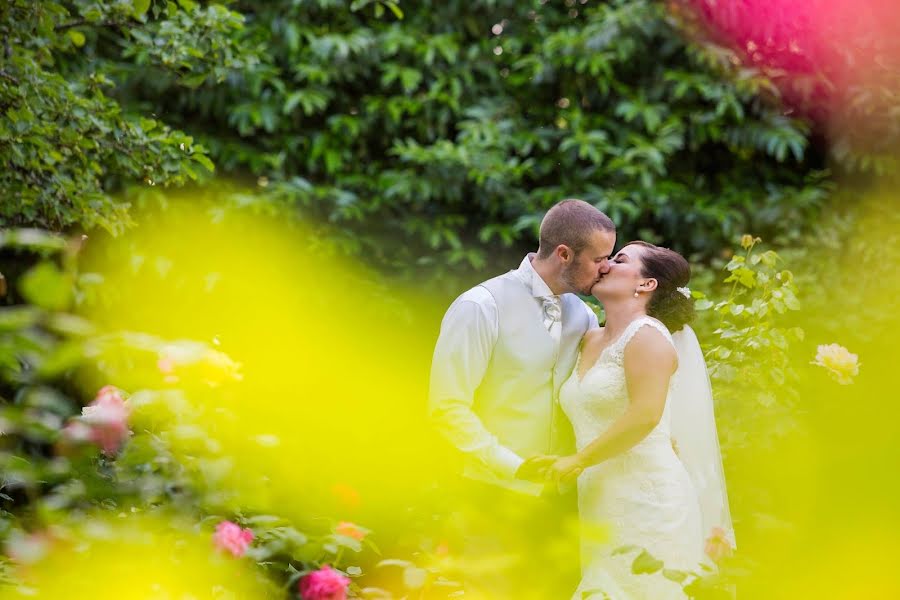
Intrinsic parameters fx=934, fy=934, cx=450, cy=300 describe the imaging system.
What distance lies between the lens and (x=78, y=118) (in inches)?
148

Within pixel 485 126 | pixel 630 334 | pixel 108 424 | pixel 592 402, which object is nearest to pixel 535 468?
pixel 592 402

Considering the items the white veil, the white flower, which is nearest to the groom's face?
the white veil

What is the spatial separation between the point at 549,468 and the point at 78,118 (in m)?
2.35

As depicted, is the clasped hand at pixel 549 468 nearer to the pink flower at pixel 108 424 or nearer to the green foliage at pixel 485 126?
the pink flower at pixel 108 424

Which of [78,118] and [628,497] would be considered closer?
[628,497]

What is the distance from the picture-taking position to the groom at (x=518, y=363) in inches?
120

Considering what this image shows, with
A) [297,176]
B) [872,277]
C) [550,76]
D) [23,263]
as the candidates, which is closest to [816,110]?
[872,277]

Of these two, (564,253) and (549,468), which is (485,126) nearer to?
(564,253)

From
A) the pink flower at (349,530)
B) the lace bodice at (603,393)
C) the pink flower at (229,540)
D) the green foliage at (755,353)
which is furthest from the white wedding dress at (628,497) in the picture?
the pink flower at (229,540)

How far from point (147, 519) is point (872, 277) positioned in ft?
17.3

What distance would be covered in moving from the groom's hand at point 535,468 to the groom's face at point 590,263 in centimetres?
59

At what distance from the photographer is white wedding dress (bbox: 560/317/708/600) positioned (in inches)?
119

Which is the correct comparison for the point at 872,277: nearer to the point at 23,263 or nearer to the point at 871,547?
the point at 871,547

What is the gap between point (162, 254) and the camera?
5.89m
